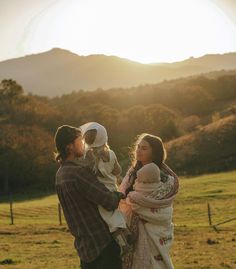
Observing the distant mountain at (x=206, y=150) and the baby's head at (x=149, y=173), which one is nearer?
the baby's head at (x=149, y=173)

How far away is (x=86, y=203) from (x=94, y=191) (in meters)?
0.23

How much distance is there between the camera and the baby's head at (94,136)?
6.37 meters

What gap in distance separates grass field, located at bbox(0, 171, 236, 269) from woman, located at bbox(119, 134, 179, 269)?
25.8ft

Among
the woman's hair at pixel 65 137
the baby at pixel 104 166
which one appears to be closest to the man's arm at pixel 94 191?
the baby at pixel 104 166

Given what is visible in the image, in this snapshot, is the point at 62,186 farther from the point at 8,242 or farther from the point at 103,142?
the point at 8,242

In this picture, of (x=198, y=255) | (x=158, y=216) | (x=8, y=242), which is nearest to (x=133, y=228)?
(x=158, y=216)

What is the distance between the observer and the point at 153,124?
3324 inches

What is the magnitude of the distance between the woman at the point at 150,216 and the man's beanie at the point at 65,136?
3.59ft

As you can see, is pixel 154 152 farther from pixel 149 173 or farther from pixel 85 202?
pixel 85 202

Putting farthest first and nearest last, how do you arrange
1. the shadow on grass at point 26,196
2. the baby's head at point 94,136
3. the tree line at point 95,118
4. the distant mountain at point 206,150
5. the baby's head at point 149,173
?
1. the tree line at point 95,118
2. the distant mountain at point 206,150
3. the shadow on grass at point 26,196
4. the baby's head at point 149,173
5. the baby's head at point 94,136

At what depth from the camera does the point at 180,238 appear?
2295cm

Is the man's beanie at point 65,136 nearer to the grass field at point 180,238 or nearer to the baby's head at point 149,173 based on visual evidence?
the baby's head at point 149,173

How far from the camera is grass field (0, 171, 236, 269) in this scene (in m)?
16.3

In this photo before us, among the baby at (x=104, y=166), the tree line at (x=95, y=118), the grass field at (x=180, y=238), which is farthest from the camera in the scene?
the tree line at (x=95, y=118)
